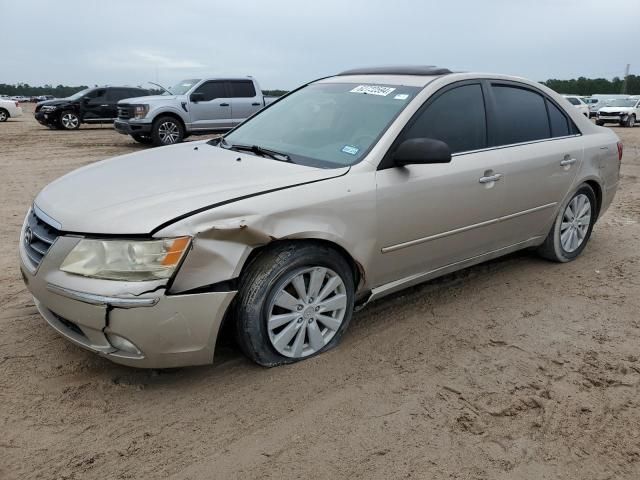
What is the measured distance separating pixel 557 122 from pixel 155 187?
338cm

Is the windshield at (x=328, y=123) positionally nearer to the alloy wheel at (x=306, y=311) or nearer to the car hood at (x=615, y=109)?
the alloy wheel at (x=306, y=311)

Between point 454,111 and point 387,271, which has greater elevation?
point 454,111

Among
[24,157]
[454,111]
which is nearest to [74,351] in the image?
[454,111]

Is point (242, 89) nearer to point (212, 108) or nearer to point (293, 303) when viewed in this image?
point (212, 108)

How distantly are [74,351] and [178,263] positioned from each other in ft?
3.70

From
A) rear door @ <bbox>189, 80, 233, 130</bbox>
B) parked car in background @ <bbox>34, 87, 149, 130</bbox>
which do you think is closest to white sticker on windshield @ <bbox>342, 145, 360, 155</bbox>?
rear door @ <bbox>189, 80, 233, 130</bbox>

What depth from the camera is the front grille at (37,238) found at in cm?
279

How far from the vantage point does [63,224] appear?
273 cm

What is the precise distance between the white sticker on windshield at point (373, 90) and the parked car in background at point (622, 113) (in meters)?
25.7

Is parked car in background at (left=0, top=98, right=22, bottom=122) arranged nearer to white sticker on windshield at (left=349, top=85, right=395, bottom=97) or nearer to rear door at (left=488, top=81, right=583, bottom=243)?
white sticker on windshield at (left=349, top=85, right=395, bottom=97)

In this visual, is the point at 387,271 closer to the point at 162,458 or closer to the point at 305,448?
the point at 305,448

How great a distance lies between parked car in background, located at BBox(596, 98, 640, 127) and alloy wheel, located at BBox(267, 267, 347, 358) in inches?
1052

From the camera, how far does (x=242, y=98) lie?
14492mm

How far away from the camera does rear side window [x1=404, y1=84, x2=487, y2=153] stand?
3.56 metres
